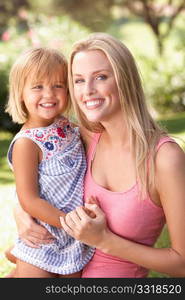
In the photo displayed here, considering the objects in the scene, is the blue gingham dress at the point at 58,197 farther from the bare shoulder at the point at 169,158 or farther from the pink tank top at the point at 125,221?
the bare shoulder at the point at 169,158

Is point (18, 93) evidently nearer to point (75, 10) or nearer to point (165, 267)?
point (165, 267)

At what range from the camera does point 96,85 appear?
2.63 m

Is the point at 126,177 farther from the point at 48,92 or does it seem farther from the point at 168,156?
the point at 48,92

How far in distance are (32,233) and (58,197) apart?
0.67ft

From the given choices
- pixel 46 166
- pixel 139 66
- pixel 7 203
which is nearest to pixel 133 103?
pixel 46 166

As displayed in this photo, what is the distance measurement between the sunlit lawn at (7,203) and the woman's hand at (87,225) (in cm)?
60

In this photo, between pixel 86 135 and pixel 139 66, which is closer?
pixel 86 135

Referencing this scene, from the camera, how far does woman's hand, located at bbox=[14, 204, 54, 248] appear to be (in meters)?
2.84

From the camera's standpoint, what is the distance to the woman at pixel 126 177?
254 cm

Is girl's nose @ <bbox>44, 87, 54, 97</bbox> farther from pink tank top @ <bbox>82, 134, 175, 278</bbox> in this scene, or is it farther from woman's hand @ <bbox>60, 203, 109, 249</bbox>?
woman's hand @ <bbox>60, 203, 109, 249</bbox>

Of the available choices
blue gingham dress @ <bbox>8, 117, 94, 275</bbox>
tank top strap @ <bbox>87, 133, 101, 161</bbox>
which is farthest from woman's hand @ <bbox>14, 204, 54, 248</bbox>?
tank top strap @ <bbox>87, 133, 101, 161</bbox>

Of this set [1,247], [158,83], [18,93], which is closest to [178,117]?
[158,83]

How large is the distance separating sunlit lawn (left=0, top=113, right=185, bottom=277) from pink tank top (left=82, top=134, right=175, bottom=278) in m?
0.45

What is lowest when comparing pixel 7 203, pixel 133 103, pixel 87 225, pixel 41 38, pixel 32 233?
pixel 7 203
